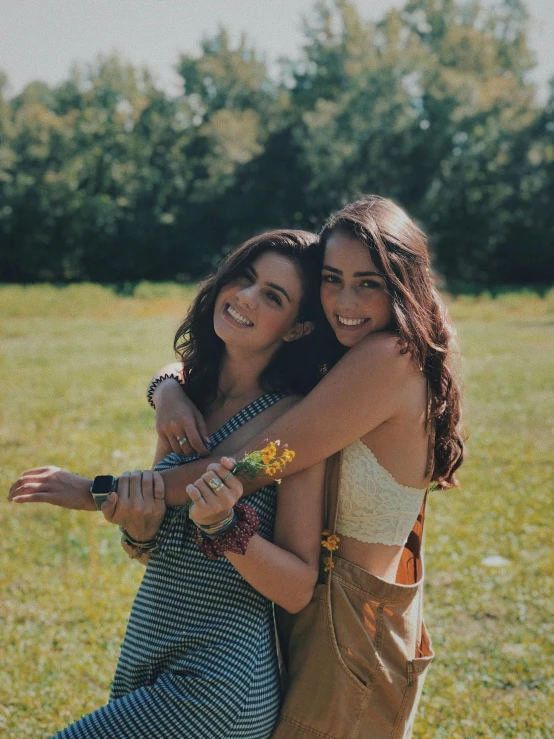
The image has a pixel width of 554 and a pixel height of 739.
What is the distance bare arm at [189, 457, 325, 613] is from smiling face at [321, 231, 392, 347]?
1.54 ft

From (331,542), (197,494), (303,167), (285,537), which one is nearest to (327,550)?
(331,542)

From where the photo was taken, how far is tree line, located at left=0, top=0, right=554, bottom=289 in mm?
35656

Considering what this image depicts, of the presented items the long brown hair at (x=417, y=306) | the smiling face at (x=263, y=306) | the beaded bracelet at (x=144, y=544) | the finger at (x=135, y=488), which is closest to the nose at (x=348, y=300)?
the long brown hair at (x=417, y=306)

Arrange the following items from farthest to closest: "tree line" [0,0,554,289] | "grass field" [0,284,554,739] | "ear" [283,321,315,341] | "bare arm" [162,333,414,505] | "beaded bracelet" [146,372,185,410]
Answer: "tree line" [0,0,554,289] → "grass field" [0,284,554,739] → "beaded bracelet" [146,372,185,410] → "ear" [283,321,315,341] → "bare arm" [162,333,414,505]

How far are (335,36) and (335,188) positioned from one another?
15614 mm

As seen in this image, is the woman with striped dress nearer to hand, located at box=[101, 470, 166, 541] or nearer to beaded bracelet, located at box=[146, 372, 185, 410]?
hand, located at box=[101, 470, 166, 541]

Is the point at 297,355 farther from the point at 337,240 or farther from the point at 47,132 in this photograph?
the point at 47,132

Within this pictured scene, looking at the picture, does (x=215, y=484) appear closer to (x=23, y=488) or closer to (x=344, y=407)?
(x=344, y=407)

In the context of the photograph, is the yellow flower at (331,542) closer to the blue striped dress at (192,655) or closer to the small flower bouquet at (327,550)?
the small flower bouquet at (327,550)

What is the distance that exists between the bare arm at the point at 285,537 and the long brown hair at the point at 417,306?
0.44 meters

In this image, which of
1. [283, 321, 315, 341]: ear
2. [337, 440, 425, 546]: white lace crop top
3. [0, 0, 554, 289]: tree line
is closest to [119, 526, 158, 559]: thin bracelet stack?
[337, 440, 425, 546]: white lace crop top

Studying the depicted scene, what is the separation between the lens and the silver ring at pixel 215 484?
1959 mm

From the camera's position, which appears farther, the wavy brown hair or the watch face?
the wavy brown hair

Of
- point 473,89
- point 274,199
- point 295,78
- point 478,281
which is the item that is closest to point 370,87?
point 473,89
